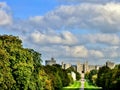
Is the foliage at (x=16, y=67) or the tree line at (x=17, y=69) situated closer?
the tree line at (x=17, y=69)

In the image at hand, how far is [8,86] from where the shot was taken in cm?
5894

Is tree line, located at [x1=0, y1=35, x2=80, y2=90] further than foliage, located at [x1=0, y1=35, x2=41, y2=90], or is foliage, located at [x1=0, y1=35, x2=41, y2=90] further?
foliage, located at [x1=0, y1=35, x2=41, y2=90]

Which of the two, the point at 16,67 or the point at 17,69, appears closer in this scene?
the point at 16,67

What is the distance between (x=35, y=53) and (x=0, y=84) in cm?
2714

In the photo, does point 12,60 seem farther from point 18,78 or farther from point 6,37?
point 6,37

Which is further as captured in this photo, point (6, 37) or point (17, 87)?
point (6, 37)

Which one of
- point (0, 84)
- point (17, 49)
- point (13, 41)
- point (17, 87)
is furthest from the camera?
point (13, 41)

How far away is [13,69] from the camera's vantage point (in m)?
67.8

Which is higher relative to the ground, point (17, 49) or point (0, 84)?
point (17, 49)

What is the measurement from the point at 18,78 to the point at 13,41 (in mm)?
14352

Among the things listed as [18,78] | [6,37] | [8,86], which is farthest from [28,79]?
[6,37]

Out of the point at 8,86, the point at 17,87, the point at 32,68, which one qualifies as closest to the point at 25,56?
the point at 32,68

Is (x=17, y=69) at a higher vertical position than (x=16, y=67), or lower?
lower

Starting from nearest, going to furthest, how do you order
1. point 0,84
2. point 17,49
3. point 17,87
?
point 0,84 < point 17,87 < point 17,49
